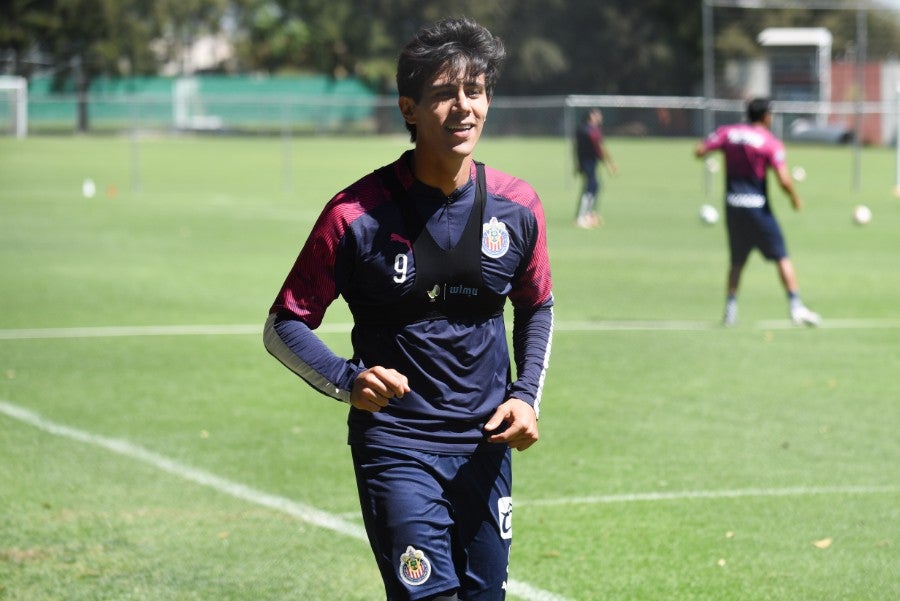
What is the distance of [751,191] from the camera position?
51.1 ft

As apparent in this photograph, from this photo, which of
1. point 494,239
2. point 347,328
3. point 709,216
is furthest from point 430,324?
point 709,216

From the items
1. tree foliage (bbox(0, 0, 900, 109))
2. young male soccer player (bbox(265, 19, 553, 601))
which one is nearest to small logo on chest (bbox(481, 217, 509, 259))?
young male soccer player (bbox(265, 19, 553, 601))

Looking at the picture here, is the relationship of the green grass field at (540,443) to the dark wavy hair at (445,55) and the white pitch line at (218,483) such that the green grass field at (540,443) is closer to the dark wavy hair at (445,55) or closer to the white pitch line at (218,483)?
the white pitch line at (218,483)

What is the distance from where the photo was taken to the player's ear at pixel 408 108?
4.28 m

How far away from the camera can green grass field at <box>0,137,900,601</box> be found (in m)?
6.67

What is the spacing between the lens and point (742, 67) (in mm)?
48094

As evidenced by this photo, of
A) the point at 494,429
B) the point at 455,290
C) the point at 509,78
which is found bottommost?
the point at 509,78

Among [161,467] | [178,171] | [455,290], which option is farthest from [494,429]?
[178,171]

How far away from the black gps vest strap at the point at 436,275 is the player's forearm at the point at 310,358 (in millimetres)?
177

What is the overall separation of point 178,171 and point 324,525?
40.6m

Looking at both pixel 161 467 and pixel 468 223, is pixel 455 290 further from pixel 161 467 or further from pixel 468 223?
pixel 161 467

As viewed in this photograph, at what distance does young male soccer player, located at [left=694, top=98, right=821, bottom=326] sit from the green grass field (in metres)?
0.58

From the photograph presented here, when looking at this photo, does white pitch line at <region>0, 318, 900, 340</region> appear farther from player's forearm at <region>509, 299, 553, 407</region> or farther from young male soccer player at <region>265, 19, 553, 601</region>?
young male soccer player at <region>265, 19, 553, 601</region>

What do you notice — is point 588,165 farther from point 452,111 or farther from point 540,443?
point 452,111
